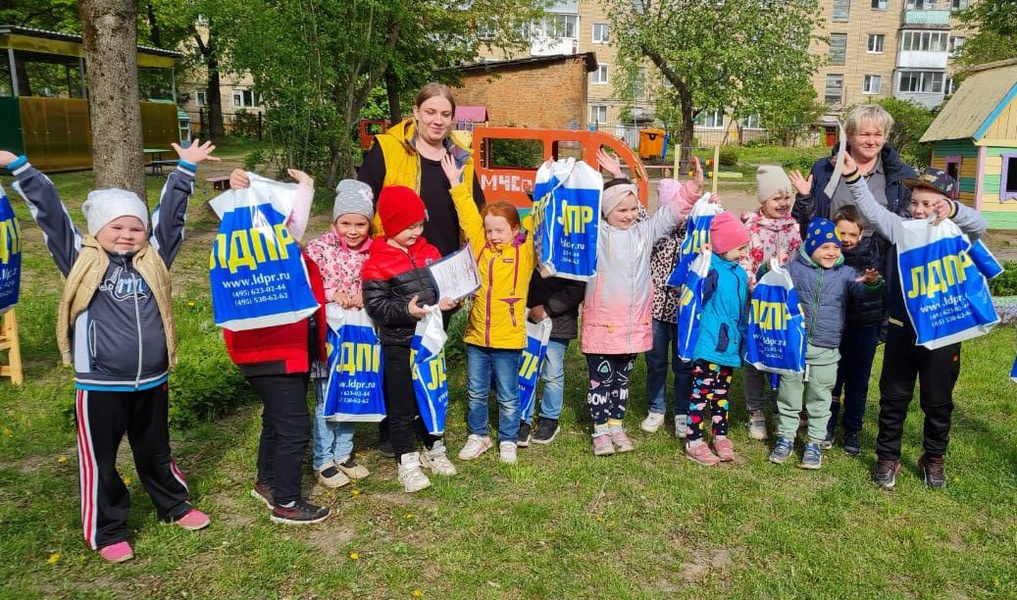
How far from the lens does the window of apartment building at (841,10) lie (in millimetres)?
52500

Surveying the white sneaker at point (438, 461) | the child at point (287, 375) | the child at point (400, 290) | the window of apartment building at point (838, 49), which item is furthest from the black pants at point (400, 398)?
the window of apartment building at point (838, 49)

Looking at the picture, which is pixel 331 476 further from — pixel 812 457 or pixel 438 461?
pixel 812 457

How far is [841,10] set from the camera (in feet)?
173

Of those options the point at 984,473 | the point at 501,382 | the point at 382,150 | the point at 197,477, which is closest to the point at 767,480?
the point at 984,473

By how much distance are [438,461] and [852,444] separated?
2742 millimetres

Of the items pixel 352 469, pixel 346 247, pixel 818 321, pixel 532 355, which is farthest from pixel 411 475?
pixel 818 321

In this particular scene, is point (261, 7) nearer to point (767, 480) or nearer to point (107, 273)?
point (107, 273)

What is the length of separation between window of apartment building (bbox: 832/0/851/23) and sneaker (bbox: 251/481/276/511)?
5874cm

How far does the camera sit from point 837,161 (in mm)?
4324

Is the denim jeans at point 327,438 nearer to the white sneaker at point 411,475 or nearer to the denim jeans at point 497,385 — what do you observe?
the white sneaker at point 411,475

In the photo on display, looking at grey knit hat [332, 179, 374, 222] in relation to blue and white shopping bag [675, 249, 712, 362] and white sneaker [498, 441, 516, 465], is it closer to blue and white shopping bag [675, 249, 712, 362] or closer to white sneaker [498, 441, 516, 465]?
white sneaker [498, 441, 516, 465]

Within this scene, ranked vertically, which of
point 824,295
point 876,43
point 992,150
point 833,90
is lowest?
point 824,295

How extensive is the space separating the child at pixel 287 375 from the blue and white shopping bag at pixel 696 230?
7.55 ft

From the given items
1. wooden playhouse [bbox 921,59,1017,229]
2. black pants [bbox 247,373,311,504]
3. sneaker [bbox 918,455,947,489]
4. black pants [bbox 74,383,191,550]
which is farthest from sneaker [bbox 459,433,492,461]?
wooden playhouse [bbox 921,59,1017,229]
